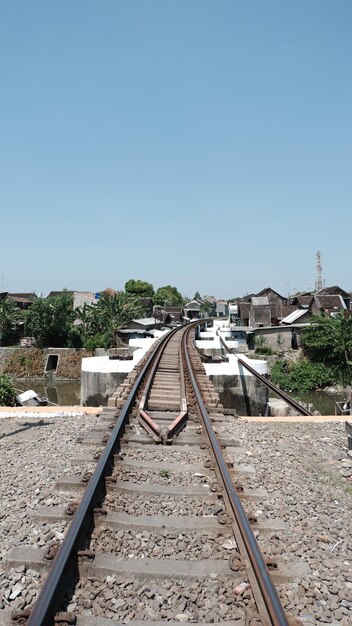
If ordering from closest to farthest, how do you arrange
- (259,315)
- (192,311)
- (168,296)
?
1. (259,315)
2. (192,311)
3. (168,296)

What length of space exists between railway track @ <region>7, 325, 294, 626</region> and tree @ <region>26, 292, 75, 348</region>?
34651 mm

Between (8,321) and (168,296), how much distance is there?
223 feet

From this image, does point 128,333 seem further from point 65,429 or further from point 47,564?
point 47,564

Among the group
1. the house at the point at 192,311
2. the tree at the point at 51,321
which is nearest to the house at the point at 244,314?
the tree at the point at 51,321

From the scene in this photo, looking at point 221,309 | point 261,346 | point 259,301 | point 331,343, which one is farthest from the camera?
point 221,309

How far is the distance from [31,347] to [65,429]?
34975 mm

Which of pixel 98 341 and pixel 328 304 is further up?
pixel 328 304

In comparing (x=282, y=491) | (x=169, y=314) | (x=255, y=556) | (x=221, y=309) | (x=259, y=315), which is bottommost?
(x=282, y=491)

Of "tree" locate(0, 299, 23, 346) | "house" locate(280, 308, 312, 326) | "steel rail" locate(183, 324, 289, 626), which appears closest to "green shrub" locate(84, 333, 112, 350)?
"tree" locate(0, 299, 23, 346)

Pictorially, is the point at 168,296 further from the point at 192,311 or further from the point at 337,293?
the point at 337,293

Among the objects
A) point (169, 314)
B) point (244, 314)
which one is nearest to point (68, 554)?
point (244, 314)

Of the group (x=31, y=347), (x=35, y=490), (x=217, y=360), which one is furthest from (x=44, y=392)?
(x=35, y=490)

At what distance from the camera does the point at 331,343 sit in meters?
34.2

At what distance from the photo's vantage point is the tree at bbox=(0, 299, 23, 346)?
137ft
